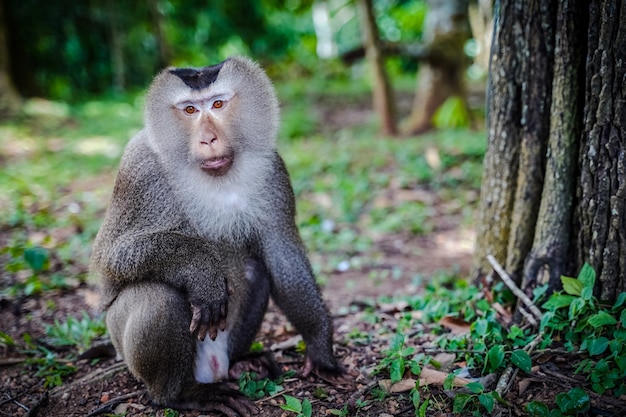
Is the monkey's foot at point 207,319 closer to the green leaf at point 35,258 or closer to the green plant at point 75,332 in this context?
the green plant at point 75,332

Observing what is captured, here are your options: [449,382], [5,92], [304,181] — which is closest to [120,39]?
[5,92]

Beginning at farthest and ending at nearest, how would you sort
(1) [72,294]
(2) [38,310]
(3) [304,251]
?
(1) [72,294]
(2) [38,310]
(3) [304,251]

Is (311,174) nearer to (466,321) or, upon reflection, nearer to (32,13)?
(466,321)

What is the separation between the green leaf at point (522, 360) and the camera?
2.60 meters

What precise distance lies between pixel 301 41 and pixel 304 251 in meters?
16.3

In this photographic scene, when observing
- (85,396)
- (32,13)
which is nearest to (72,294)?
(85,396)

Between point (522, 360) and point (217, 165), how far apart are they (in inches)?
66.3

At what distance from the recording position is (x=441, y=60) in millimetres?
8969

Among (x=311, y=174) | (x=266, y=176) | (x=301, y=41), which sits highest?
(x=301, y=41)

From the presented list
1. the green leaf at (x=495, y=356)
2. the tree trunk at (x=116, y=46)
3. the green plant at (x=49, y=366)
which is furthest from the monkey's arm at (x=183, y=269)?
the tree trunk at (x=116, y=46)

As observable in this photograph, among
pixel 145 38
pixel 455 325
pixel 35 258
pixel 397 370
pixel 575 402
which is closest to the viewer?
pixel 575 402

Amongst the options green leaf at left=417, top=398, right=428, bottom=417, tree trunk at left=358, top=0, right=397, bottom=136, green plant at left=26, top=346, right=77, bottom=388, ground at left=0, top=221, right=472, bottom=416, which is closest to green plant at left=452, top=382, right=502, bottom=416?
green leaf at left=417, top=398, right=428, bottom=417

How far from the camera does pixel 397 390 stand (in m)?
2.80

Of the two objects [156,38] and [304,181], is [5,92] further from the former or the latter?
[304,181]
